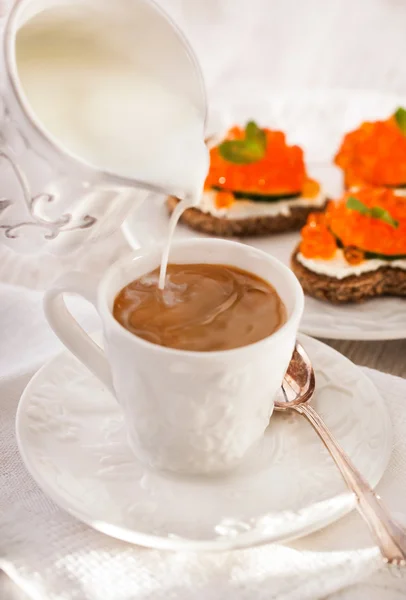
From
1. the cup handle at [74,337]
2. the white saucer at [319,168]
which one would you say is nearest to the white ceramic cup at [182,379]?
the cup handle at [74,337]

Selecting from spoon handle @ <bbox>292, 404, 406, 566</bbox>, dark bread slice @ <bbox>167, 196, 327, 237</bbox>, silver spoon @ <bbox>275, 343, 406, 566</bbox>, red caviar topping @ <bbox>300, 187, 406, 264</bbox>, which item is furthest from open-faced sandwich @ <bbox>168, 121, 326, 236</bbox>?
spoon handle @ <bbox>292, 404, 406, 566</bbox>

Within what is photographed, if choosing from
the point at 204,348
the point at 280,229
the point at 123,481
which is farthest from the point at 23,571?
the point at 280,229

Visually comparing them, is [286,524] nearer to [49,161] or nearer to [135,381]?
[135,381]

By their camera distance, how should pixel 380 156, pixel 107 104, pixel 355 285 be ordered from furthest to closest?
pixel 380 156, pixel 355 285, pixel 107 104

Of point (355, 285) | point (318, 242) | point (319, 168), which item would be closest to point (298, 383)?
point (355, 285)

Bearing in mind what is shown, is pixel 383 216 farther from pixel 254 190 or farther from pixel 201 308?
pixel 201 308

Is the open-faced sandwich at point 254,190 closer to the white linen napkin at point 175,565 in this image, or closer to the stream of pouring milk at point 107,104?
the stream of pouring milk at point 107,104
